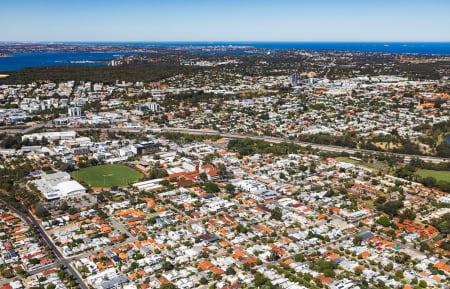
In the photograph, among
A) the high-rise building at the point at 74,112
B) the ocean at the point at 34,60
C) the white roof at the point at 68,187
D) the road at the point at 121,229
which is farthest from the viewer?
the ocean at the point at 34,60

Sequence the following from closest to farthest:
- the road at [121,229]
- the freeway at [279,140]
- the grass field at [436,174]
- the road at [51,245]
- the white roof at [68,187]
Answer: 1. the road at [51,245]
2. the road at [121,229]
3. the white roof at [68,187]
4. the grass field at [436,174]
5. the freeway at [279,140]

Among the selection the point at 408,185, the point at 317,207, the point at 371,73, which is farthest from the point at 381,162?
the point at 371,73

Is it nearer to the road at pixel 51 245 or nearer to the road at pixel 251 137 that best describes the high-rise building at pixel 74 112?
the road at pixel 251 137

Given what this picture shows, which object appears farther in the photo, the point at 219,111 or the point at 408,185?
the point at 219,111

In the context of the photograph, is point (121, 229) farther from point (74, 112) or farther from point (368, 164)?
point (74, 112)

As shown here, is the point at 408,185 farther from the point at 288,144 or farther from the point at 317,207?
the point at 288,144

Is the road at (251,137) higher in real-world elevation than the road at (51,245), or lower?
higher

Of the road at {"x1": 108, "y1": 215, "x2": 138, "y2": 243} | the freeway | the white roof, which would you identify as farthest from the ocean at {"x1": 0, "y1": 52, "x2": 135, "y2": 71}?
the road at {"x1": 108, "y1": 215, "x2": 138, "y2": 243}

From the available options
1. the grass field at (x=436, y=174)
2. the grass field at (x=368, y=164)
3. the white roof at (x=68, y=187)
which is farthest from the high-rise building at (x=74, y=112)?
the grass field at (x=436, y=174)

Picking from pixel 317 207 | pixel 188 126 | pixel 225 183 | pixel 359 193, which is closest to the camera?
pixel 317 207
